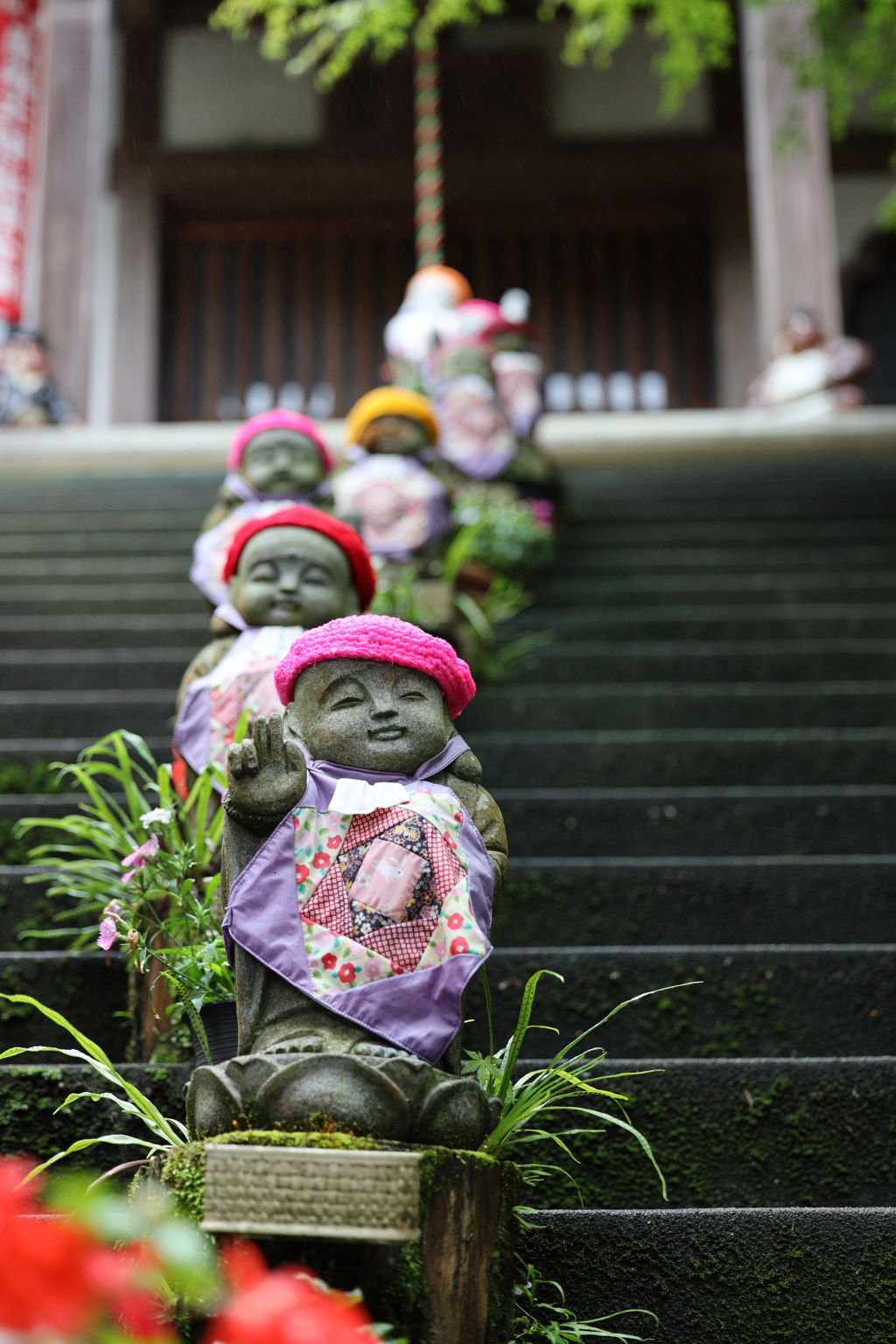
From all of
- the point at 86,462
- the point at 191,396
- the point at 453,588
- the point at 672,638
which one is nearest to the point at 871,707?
the point at 672,638

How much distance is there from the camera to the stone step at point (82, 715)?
4.26 m

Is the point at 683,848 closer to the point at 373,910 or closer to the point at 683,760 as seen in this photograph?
the point at 683,760

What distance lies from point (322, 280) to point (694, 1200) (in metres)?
9.66

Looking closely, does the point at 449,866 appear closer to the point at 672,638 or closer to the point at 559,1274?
the point at 559,1274

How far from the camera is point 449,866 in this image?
2.08 metres

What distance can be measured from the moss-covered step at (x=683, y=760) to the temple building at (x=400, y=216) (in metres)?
6.76

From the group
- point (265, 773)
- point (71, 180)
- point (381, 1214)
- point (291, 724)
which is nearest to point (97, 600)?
point (291, 724)

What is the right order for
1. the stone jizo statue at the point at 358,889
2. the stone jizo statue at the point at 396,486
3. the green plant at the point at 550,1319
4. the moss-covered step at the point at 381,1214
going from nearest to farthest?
the moss-covered step at the point at 381,1214 < the stone jizo statue at the point at 358,889 < the green plant at the point at 550,1319 < the stone jizo statue at the point at 396,486

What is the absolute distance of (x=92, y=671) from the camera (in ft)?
15.6

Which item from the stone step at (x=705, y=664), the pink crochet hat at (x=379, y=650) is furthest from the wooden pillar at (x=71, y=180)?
the pink crochet hat at (x=379, y=650)

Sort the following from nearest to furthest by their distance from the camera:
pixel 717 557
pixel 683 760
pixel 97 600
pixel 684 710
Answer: pixel 683 760
pixel 684 710
pixel 97 600
pixel 717 557

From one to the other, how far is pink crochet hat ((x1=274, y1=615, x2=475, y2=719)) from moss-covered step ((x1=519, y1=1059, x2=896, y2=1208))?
76cm

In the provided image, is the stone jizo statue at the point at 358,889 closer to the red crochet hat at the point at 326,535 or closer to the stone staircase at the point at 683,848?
the stone staircase at the point at 683,848

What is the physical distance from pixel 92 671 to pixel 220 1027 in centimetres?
260
